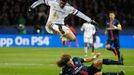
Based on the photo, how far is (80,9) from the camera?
133 feet

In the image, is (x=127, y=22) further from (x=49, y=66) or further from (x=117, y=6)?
(x=49, y=66)

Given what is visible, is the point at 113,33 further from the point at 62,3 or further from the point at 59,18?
the point at 62,3

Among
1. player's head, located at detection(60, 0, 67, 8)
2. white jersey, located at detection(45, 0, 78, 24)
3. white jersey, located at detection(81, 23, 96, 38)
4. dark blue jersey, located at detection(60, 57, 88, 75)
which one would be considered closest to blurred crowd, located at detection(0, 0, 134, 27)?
white jersey, located at detection(81, 23, 96, 38)

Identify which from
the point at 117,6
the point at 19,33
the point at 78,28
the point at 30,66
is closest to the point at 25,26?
the point at 19,33

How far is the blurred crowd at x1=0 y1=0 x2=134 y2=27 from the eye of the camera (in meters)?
40.1

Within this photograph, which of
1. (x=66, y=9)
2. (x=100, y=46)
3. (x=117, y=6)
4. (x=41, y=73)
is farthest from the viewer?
(x=117, y=6)

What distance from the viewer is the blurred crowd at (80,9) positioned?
4006 cm

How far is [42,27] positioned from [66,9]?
64.6 feet

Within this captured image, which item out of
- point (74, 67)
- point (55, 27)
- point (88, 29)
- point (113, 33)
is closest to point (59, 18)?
point (55, 27)

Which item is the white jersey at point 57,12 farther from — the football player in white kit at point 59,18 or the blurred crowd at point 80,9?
the blurred crowd at point 80,9

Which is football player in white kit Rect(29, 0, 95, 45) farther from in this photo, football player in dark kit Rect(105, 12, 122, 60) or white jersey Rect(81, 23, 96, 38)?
white jersey Rect(81, 23, 96, 38)

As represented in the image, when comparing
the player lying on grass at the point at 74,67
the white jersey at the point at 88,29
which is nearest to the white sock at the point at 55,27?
the player lying on grass at the point at 74,67

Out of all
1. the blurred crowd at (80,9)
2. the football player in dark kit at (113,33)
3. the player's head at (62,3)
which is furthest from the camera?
the blurred crowd at (80,9)

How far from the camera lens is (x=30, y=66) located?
21.0 m
